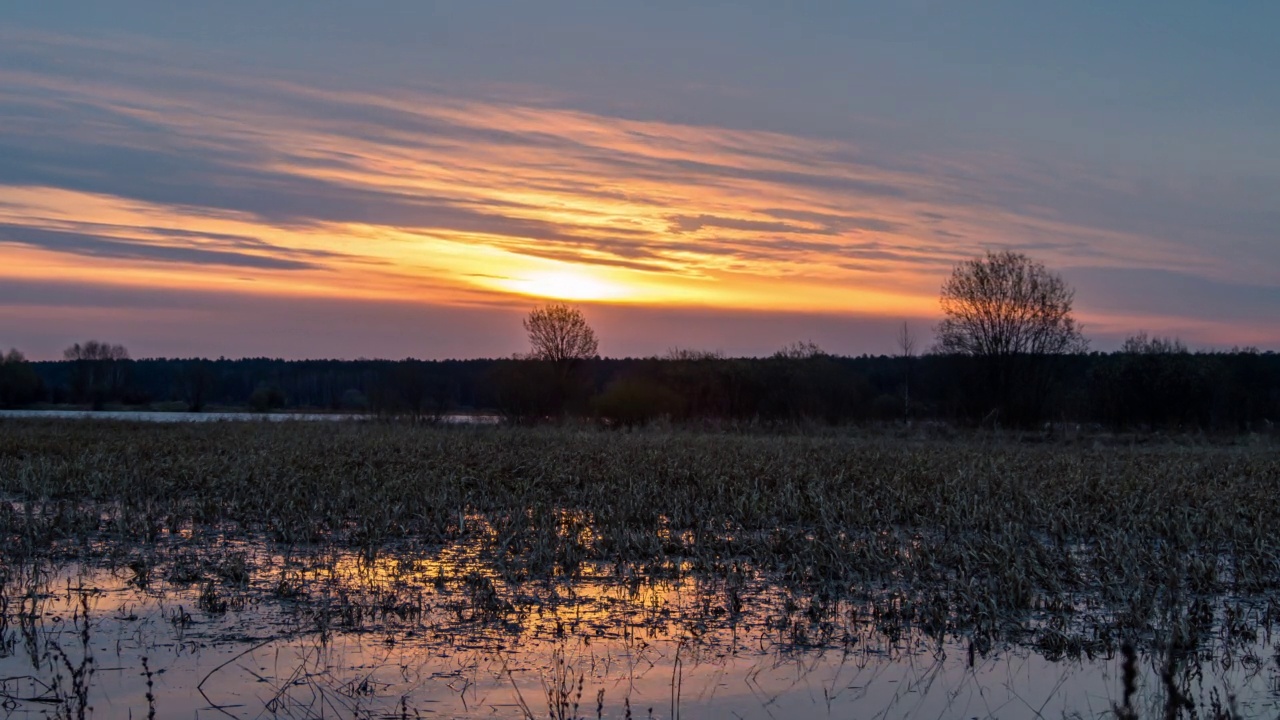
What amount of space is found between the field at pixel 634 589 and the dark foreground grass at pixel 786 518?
0.06m

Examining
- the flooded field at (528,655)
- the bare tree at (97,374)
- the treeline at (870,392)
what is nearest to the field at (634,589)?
the flooded field at (528,655)

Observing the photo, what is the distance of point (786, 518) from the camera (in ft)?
43.8

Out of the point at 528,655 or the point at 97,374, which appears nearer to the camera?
the point at 528,655

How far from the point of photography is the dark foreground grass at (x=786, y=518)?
28.2 feet

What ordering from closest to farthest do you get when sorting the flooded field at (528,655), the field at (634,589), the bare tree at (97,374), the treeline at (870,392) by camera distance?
the flooded field at (528,655), the field at (634,589), the treeline at (870,392), the bare tree at (97,374)

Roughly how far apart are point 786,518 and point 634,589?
4.66 metres

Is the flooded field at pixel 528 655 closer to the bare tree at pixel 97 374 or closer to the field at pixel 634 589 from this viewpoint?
the field at pixel 634 589

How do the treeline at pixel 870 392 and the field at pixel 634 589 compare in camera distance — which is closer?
the field at pixel 634 589

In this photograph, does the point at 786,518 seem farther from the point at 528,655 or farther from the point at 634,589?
the point at 528,655

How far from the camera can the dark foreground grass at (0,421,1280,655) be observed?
Result: 28.2ft

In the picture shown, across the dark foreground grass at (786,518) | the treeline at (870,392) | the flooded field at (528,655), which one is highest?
the treeline at (870,392)

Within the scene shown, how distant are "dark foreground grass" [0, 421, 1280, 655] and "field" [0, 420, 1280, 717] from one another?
56 mm

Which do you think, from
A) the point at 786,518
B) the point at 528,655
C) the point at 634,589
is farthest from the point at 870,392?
the point at 528,655

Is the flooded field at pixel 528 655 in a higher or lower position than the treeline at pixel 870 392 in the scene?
lower
